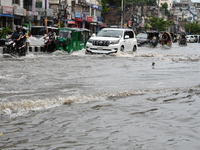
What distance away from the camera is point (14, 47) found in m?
18.0

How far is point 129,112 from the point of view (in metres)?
6.27

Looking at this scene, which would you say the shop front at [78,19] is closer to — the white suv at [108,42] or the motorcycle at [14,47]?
the white suv at [108,42]

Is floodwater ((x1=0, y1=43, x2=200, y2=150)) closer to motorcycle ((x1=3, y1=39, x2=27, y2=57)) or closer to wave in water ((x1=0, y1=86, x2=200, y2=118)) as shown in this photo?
wave in water ((x1=0, y1=86, x2=200, y2=118))

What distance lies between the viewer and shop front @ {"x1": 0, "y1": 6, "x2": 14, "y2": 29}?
39906 millimetres

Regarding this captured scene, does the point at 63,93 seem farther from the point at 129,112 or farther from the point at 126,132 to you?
the point at 126,132

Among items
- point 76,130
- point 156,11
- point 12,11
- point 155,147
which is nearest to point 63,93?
point 76,130

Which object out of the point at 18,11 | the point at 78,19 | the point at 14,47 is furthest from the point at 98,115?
the point at 78,19

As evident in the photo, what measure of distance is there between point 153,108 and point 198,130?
141 centimetres

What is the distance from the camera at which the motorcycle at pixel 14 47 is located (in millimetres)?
17944

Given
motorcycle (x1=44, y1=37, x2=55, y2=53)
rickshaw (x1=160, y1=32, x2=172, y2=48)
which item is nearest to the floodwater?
Result: motorcycle (x1=44, y1=37, x2=55, y2=53)

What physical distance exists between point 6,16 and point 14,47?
2476cm

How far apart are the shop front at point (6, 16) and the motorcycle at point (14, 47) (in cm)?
2262

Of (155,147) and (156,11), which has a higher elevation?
(156,11)

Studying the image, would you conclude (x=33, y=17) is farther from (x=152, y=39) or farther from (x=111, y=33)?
(x=111, y=33)
